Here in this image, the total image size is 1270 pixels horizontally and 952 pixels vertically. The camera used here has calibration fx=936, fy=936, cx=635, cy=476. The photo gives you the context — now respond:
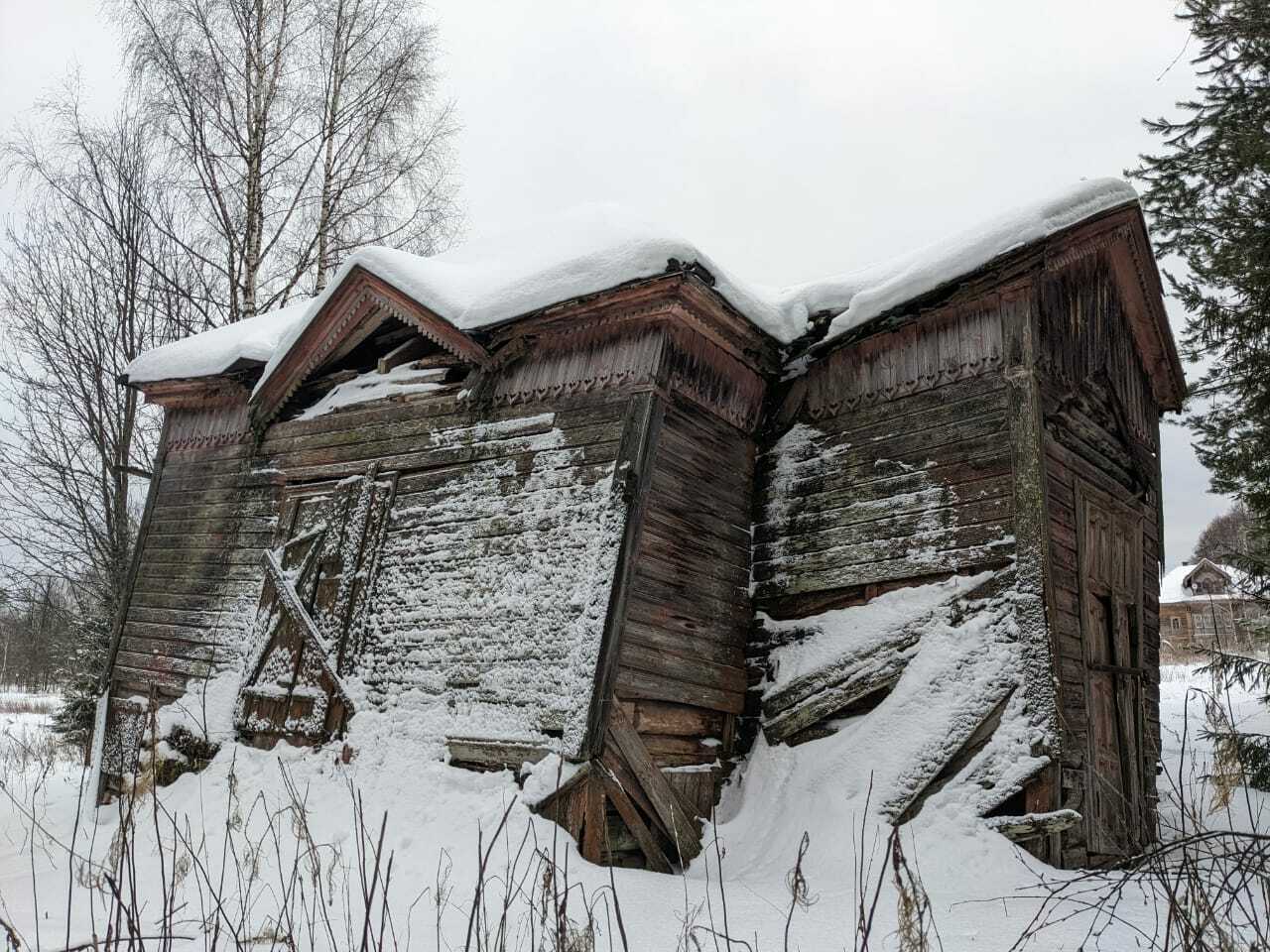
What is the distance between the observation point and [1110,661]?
7.76 meters

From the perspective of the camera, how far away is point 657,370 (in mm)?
7359

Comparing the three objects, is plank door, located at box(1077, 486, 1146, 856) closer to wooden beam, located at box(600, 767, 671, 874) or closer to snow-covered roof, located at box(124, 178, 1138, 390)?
snow-covered roof, located at box(124, 178, 1138, 390)

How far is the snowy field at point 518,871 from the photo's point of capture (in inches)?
194

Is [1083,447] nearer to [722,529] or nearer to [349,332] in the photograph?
[722,529]

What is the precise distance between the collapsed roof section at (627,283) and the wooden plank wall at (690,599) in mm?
1169

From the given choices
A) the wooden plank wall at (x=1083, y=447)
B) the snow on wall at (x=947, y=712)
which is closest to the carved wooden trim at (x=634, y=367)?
the snow on wall at (x=947, y=712)

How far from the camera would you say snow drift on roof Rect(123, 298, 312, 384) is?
10.1 m

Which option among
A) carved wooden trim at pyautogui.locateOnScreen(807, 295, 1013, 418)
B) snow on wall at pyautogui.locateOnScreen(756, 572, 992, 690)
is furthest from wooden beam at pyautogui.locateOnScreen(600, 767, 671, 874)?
carved wooden trim at pyautogui.locateOnScreen(807, 295, 1013, 418)

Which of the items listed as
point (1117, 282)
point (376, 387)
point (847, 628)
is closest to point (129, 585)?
point (376, 387)

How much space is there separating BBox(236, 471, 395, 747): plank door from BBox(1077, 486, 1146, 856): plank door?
5947 millimetres

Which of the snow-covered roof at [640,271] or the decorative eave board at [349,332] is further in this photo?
the decorative eave board at [349,332]

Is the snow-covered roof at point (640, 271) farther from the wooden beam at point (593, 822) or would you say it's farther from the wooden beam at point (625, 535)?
the wooden beam at point (593, 822)

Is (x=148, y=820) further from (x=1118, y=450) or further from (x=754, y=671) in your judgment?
(x=1118, y=450)

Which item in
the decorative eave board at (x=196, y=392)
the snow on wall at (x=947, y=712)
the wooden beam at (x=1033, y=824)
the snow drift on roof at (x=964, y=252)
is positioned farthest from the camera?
the decorative eave board at (x=196, y=392)
